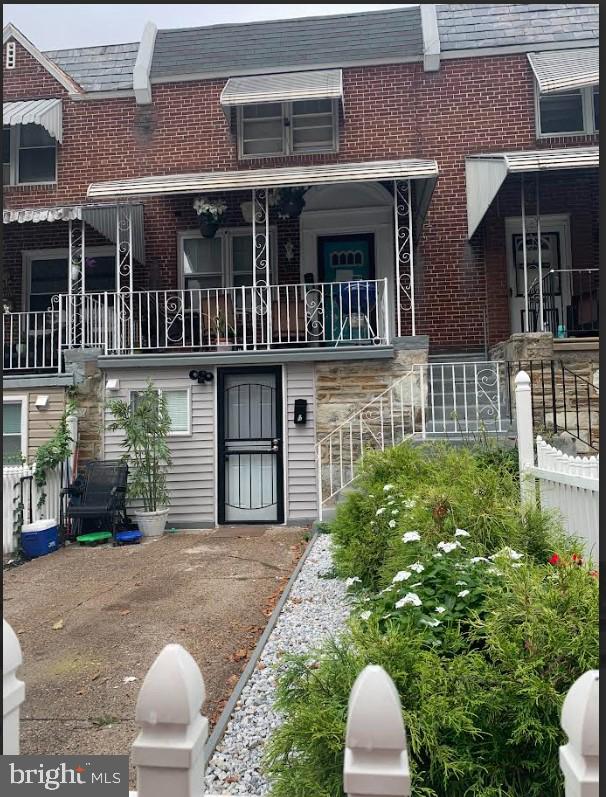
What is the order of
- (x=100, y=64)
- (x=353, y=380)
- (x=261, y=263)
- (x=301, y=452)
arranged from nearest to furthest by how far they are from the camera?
(x=353, y=380), (x=301, y=452), (x=261, y=263), (x=100, y=64)

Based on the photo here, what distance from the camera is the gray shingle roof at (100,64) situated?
467 inches

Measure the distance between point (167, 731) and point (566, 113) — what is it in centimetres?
1217

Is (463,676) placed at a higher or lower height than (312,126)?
lower

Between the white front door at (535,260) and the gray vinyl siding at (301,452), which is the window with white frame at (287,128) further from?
the gray vinyl siding at (301,452)

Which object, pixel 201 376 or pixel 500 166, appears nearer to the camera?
pixel 500 166

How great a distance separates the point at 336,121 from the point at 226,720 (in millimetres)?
10591

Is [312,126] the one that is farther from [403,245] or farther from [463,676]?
[463,676]

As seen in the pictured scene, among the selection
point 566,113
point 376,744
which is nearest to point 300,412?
point 566,113

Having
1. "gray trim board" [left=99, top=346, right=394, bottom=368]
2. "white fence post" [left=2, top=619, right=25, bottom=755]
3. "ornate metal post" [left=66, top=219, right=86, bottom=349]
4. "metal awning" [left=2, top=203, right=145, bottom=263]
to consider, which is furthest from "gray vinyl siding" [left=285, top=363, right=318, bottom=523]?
"white fence post" [left=2, top=619, right=25, bottom=755]

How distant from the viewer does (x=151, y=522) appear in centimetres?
841

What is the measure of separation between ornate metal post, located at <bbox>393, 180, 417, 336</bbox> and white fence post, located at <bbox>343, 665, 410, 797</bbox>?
25.8 ft

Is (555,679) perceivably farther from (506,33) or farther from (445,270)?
(506,33)

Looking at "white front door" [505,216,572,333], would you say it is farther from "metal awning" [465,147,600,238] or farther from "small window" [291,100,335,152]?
"small window" [291,100,335,152]

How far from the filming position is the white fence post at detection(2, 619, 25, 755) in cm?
144
